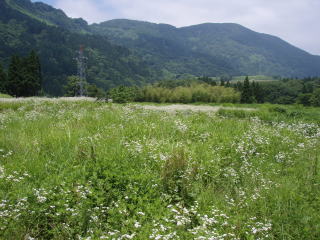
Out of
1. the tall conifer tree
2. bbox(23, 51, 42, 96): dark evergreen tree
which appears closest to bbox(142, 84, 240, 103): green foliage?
bbox(23, 51, 42, 96): dark evergreen tree

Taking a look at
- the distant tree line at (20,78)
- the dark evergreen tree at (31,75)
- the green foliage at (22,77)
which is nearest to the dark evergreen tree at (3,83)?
the distant tree line at (20,78)

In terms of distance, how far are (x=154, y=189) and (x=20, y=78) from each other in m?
64.7

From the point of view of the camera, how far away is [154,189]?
16.0 feet

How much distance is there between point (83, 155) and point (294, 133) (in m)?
7.50

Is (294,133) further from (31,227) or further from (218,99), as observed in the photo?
(218,99)

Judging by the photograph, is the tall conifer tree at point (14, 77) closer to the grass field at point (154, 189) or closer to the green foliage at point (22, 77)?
the green foliage at point (22, 77)

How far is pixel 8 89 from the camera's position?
195ft

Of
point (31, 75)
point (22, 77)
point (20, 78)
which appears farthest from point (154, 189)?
point (31, 75)

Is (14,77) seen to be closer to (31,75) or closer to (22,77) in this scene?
(22,77)

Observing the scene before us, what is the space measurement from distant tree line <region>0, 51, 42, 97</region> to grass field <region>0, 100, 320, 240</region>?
5888 centimetres

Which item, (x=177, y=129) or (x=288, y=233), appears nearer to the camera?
(x=288, y=233)

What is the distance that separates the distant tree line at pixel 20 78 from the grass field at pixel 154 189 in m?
58.9

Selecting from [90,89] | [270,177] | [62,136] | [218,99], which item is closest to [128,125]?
[62,136]

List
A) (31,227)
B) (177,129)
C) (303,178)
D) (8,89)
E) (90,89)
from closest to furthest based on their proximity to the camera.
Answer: (31,227) → (303,178) → (177,129) → (8,89) → (90,89)
